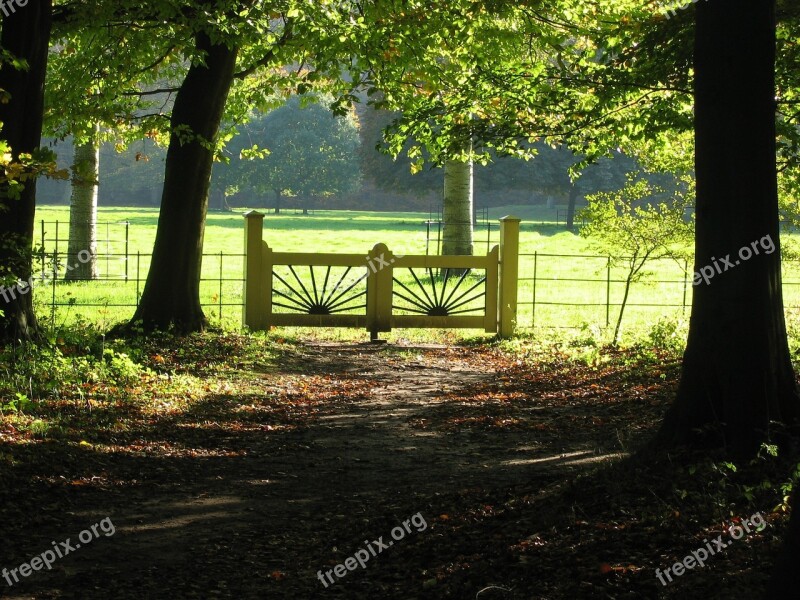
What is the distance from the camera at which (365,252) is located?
1362 inches

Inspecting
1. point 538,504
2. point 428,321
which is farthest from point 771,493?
point 428,321

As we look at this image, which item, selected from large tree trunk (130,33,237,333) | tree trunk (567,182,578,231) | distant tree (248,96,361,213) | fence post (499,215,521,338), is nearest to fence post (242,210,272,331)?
large tree trunk (130,33,237,333)

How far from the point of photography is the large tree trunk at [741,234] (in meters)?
6.57

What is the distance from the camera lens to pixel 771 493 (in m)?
5.73

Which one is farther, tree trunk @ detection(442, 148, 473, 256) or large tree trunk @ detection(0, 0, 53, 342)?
tree trunk @ detection(442, 148, 473, 256)

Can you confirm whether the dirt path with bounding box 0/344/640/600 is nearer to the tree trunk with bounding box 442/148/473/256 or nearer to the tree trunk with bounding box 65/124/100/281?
the tree trunk with bounding box 442/148/473/256

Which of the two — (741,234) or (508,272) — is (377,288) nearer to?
(508,272)

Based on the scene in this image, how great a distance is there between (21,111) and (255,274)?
5827 mm

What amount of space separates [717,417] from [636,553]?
191cm

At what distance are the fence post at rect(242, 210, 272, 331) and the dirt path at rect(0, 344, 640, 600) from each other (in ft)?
14.1

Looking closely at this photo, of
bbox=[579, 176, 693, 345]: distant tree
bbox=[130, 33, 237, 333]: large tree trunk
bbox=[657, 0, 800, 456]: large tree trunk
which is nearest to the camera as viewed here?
bbox=[657, 0, 800, 456]: large tree trunk

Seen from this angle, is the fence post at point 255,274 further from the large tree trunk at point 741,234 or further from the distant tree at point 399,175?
the distant tree at point 399,175

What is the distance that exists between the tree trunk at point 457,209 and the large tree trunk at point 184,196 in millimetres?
9145

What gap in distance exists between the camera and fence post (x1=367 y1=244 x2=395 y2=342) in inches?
628
